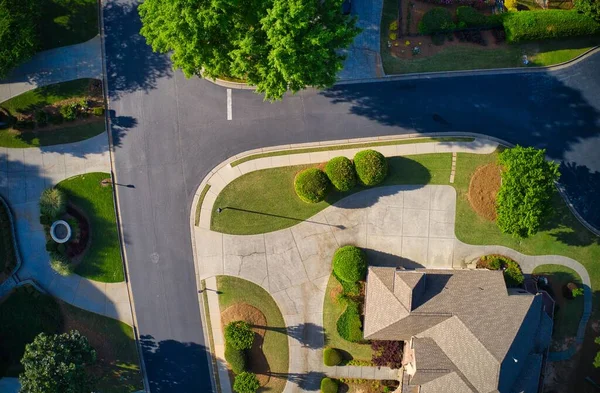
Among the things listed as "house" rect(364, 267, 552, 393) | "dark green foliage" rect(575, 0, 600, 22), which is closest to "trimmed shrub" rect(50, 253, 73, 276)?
"house" rect(364, 267, 552, 393)

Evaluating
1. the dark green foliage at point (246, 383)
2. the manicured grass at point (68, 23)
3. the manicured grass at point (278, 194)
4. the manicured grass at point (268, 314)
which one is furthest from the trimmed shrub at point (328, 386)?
the manicured grass at point (68, 23)

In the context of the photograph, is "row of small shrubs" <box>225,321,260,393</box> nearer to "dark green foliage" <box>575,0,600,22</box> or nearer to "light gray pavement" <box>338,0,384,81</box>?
"light gray pavement" <box>338,0,384,81</box>

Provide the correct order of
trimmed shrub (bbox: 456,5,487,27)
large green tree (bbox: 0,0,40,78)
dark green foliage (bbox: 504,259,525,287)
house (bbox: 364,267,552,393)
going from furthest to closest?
dark green foliage (bbox: 504,259,525,287) → trimmed shrub (bbox: 456,5,487,27) → large green tree (bbox: 0,0,40,78) → house (bbox: 364,267,552,393)

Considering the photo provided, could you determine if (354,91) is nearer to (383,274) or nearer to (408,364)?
(383,274)

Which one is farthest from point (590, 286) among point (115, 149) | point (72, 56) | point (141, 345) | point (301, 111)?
point (72, 56)

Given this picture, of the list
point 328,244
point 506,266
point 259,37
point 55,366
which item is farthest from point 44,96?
point 506,266

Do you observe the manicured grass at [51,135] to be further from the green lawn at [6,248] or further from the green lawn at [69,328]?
the green lawn at [69,328]
